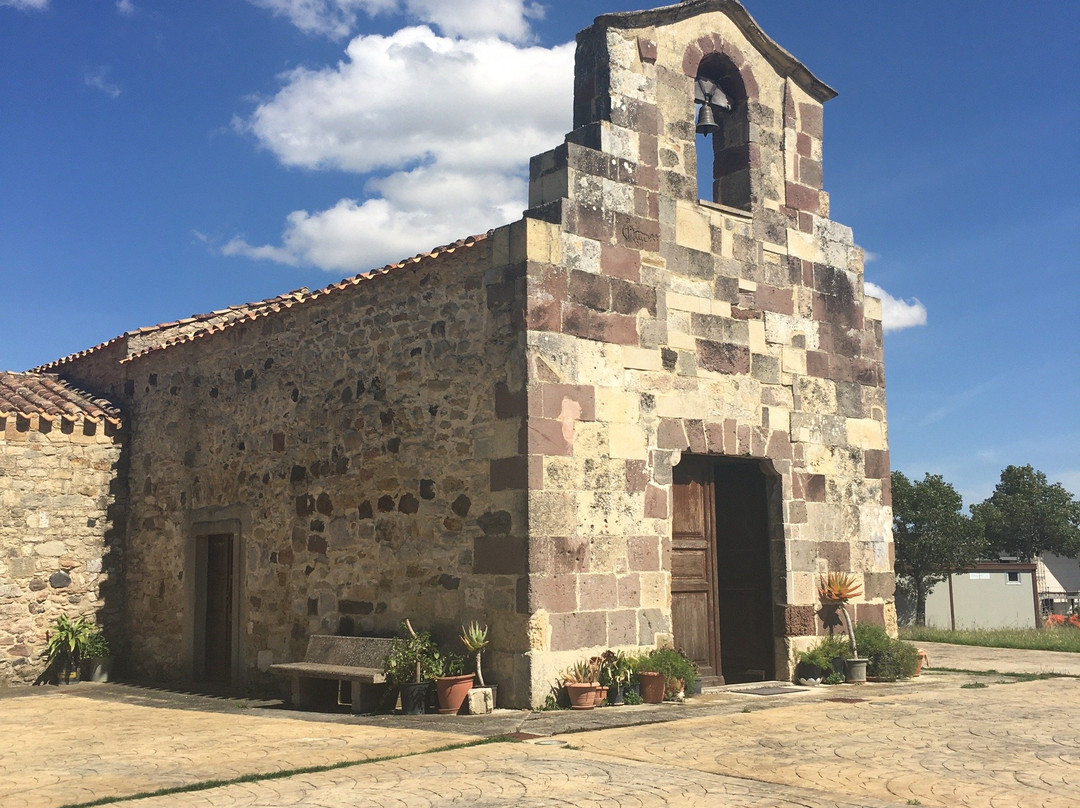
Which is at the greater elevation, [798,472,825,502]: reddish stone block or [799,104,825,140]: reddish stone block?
[799,104,825,140]: reddish stone block

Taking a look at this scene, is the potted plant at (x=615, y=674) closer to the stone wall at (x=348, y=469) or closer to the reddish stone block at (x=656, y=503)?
the stone wall at (x=348, y=469)

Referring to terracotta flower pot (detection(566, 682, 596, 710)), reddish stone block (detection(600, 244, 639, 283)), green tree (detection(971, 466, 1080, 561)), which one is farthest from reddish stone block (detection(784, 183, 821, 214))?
green tree (detection(971, 466, 1080, 561))

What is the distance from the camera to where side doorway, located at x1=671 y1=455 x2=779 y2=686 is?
33.3 feet

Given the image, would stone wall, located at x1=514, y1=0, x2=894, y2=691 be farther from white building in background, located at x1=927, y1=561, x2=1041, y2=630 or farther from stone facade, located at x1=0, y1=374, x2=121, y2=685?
white building in background, located at x1=927, y1=561, x2=1041, y2=630

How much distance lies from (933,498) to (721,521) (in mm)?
26581

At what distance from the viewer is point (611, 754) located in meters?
6.44

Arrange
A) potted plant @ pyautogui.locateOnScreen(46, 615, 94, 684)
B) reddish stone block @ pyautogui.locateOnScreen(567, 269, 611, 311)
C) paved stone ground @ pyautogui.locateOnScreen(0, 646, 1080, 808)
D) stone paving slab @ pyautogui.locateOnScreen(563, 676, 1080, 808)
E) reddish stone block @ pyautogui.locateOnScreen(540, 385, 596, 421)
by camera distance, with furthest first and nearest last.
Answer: potted plant @ pyautogui.locateOnScreen(46, 615, 94, 684)
reddish stone block @ pyautogui.locateOnScreen(567, 269, 611, 311)
reddish stone block @ pyautogui.locateOnScreen(540, 385, 596, 421)
stone paving slab @ pyautogui.locateOnScreen(563, 676, 1080, 808)
paved stone ground @ pyautogui.locateOnScreen(0, 646, 1080, 808)

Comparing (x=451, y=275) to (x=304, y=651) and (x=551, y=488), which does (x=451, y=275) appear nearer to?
(x=551, y=488)

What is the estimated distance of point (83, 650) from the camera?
1300 centimetres

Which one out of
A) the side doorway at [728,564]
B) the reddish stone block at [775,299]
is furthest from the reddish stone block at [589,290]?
the reddish stone block at [775,299]

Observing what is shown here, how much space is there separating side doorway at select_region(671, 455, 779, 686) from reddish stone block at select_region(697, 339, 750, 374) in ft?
2.97

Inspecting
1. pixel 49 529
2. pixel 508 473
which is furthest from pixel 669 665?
pixel 49 529

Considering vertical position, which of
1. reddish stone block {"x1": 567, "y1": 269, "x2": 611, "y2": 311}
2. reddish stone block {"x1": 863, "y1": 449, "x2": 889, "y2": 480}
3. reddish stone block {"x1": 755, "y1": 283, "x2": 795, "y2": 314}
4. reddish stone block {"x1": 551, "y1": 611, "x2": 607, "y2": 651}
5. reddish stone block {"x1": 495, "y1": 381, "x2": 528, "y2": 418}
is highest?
reddish stone block {"x1": 755, "y1": 283, "x2": 795, "y2": 314}

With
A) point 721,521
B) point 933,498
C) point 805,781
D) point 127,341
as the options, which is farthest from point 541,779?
point 933,498
